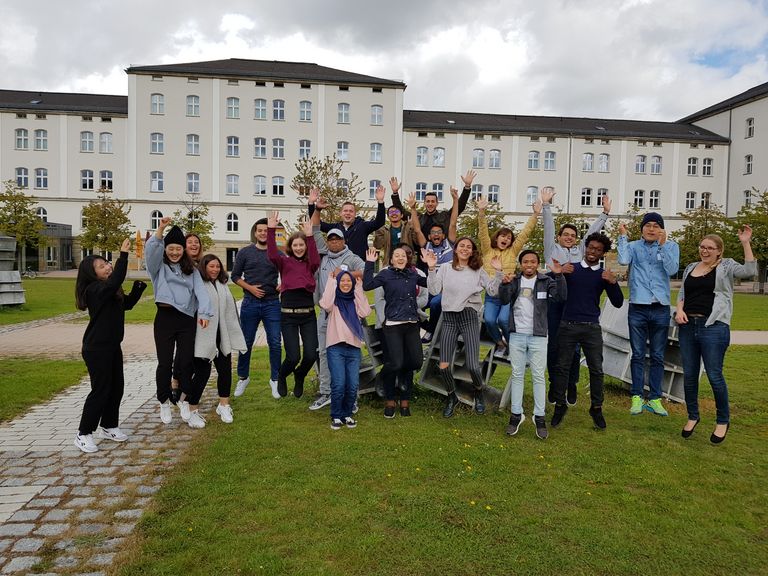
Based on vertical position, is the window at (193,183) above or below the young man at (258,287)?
above

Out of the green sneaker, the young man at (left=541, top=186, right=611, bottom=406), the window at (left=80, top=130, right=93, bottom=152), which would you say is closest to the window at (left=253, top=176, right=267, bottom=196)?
the window at (left=80, top=130, right=93, bottom=152)

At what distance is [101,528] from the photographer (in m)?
3.99

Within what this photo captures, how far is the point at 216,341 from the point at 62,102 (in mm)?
57526

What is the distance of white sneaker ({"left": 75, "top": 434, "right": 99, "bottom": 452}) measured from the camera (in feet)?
18.3

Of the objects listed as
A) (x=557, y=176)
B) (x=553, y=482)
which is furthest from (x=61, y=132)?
(x=553, y=482)

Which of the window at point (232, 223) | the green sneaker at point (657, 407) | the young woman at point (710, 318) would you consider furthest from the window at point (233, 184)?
the young woman at point (710, 318)

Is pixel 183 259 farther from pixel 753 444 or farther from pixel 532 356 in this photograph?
pixel 753 444

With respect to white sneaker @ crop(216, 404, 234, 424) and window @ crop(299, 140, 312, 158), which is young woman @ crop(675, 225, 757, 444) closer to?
white sneaker @ crop(216, 404, 234, 424)

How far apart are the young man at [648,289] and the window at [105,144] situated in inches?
2058

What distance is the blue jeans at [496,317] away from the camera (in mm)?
7145

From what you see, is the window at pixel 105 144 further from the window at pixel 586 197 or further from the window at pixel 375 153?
the window at pixel 586 197

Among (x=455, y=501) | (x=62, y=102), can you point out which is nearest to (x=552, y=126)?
(x=62, y=102)

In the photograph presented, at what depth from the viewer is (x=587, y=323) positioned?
20.9 feet

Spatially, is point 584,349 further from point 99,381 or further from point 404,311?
point 99,381
